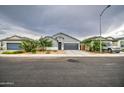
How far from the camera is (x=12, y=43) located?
21781 mm

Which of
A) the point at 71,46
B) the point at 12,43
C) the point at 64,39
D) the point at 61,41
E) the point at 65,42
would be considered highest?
the point at 64,39

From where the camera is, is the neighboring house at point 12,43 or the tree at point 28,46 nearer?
the tree at point 28,46

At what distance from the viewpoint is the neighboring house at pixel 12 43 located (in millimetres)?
20827

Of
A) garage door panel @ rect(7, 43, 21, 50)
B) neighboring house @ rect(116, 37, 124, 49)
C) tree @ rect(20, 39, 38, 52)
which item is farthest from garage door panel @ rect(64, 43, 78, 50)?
garage door panel @ rect(7, 43, 21, 50)

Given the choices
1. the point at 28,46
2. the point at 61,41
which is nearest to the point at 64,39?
the point at 61,41

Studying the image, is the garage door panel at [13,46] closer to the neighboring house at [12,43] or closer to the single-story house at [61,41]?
the neighboring house at [12,43]

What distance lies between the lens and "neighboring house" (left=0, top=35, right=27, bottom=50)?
20827mm

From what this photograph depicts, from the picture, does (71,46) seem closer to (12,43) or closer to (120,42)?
(120,42)

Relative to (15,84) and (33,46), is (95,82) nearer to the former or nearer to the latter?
(15,84)

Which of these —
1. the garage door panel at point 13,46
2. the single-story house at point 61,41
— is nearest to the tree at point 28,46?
the garage door panel at point 13,46

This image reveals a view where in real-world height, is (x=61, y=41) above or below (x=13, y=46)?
above
